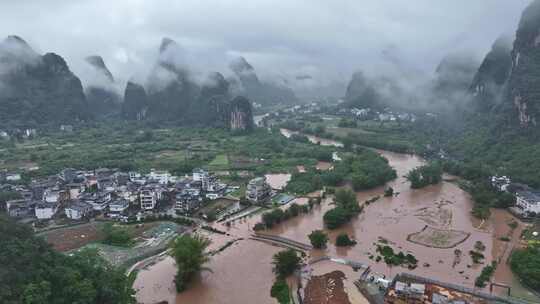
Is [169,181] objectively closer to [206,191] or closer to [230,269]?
[206,191]

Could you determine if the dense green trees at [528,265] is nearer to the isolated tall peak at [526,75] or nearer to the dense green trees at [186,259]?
the dense green trees at [186,259]

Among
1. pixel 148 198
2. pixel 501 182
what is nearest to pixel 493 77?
pixel 501 182

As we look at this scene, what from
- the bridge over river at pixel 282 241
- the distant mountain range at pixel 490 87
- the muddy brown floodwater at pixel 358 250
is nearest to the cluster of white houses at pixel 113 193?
the muddy brown floodwater at pixel 358 250

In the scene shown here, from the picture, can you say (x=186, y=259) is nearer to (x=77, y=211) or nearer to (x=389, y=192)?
(x=77, y=211)

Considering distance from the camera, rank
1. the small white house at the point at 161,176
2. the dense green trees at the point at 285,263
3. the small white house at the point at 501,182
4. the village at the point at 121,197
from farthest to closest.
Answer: the small white house at the point at 161,176 → the small white house at the point at 501,182 → the village at the point at 121,197 → the dense green trees at the point at 285,263

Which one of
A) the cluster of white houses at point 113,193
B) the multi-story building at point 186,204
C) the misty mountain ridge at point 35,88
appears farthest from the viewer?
the misty mountain ridge at point 35,88

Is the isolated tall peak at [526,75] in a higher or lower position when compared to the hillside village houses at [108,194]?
higher

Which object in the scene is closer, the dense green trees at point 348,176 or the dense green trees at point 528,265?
the dense green trees at point 528,265
